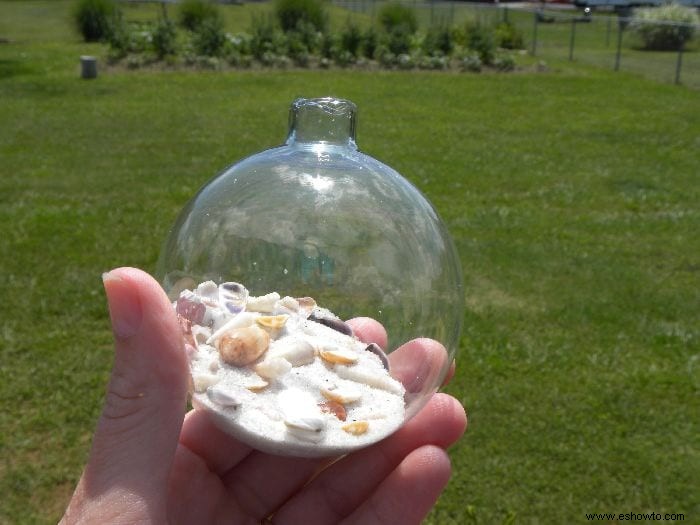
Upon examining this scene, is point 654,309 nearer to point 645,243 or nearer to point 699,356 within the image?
point 699,356

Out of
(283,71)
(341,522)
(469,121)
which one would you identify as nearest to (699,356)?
(341,522)

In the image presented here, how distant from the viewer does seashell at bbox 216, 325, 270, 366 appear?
181cm

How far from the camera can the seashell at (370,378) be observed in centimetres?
191

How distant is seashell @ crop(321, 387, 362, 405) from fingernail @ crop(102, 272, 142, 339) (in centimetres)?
45

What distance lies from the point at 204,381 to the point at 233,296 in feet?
0.81

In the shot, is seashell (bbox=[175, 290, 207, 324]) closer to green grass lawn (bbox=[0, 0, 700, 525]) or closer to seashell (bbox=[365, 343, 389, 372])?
seashell (bbox=[365, 343, 389, 372])

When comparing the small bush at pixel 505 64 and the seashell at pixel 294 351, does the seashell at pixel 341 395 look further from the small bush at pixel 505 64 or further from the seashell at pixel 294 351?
the small bush at pixel 505 64

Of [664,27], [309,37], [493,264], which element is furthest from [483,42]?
[493,264]

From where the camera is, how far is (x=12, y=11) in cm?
3116

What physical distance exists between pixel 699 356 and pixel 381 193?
3836 mm

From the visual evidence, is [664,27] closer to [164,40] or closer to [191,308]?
[164,40]

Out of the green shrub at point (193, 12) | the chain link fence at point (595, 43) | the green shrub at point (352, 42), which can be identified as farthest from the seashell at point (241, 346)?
the green shrub at point (193, 12)
